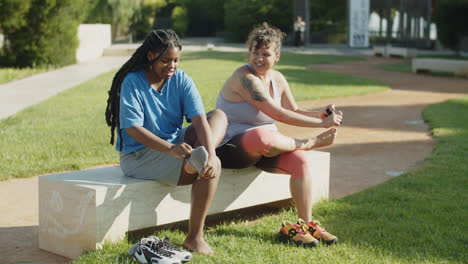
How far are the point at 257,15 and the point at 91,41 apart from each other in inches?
636


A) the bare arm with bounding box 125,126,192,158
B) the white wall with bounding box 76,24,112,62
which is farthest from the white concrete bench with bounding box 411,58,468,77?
the bare arm with bounding box 125,126,192,158

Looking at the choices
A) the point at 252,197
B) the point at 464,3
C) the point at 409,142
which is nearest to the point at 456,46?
the point at 464,3

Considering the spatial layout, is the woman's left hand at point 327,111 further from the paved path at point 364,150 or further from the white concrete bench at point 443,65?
the white concrete bench at point 443,65

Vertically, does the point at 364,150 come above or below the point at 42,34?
below

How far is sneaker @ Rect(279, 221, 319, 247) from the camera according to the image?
14.4ft

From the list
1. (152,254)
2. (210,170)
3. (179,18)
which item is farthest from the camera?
(179,18)

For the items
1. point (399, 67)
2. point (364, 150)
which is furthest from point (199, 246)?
point (399, 67)

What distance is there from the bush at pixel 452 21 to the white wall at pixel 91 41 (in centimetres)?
1255

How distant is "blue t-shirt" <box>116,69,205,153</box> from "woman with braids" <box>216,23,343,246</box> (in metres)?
0.42

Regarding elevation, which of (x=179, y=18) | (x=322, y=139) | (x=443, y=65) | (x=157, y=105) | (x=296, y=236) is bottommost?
(x=296, y=236)

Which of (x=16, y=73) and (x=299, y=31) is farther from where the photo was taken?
(x=299, y=31)

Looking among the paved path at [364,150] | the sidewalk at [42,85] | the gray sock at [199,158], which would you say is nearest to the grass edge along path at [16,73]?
the sidewalk at [42,85]

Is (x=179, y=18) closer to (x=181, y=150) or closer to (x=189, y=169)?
(x=189, y=169)

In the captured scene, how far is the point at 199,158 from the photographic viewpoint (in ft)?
13.2
